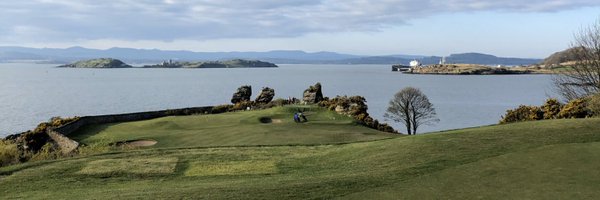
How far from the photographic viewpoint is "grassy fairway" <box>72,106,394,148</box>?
116ft

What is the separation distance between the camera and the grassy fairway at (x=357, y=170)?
16.1 m

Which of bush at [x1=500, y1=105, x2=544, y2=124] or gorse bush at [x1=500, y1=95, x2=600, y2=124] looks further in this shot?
bush at [x1=500, y1=105, x2=544, y2=124]

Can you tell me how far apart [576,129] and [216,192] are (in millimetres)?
16824

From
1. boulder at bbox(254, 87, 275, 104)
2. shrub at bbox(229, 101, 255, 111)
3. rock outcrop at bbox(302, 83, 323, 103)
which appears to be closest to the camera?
rock outcrop at bbox(302, 83, 323, 103)

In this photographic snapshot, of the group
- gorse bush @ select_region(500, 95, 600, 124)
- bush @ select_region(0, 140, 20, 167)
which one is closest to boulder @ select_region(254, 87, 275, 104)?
gorse bush @ select_region(500, 95, 600, 124)

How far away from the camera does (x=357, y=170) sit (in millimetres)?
20859

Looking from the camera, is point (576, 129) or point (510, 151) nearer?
point (510, 151)

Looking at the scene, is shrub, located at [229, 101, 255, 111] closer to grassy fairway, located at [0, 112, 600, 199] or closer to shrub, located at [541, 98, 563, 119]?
shrub, located at [541, 98, 563, 119]

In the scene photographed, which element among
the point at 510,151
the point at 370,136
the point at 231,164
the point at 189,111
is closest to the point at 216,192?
the point at 231,164

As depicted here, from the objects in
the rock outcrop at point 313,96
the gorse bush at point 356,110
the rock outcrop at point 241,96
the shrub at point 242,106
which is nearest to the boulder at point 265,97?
the shrub at point 242,106

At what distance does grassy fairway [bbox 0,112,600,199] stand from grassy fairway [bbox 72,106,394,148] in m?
5.82

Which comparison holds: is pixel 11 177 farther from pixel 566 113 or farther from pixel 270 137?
pixel 566 113

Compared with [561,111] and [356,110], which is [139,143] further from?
[561,111]

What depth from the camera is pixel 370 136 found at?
3516 centimetres
